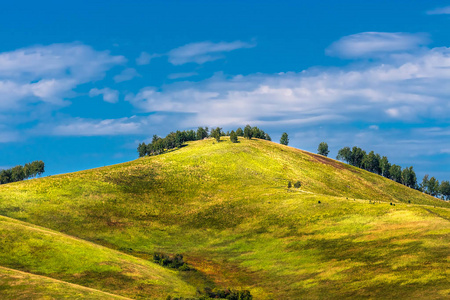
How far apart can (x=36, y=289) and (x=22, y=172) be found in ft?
521

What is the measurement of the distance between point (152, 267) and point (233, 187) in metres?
73.5

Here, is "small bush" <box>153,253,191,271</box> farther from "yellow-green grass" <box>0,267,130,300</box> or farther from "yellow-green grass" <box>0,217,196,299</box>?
"yellow-green grass" <box>0,267,130,300</box>

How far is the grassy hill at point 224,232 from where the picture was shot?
200ft

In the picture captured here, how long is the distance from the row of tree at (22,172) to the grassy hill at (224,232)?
1901 inches

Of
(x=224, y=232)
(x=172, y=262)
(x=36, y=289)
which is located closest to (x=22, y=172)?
(x=224, y=232)

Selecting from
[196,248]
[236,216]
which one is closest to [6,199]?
[196,248]

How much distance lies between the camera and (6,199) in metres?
113

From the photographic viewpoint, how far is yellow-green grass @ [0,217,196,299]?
60.4 meters

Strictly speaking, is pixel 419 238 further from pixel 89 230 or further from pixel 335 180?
pixel 335 180

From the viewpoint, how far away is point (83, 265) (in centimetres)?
6556

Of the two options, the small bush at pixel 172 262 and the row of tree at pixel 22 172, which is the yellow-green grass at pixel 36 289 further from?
the row of tree at pixel 22 172

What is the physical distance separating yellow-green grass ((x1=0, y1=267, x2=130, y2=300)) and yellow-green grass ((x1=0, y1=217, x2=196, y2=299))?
30.1ft

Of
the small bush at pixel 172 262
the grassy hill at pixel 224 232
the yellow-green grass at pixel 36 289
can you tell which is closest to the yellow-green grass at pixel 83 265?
the grassy hill at pixel 224 232

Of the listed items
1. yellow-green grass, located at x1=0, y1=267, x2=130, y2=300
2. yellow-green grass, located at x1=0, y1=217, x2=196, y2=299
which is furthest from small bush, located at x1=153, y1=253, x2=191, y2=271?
yellow-green grass, located at x1=0, y1=267, x2=130, y2=300
